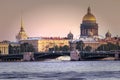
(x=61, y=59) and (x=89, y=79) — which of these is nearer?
(x=89, y=79)

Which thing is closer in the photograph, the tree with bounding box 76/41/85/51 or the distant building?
the distant building

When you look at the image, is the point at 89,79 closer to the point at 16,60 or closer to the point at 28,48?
the point at 16,60

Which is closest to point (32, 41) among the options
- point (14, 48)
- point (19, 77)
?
point (14, 48)

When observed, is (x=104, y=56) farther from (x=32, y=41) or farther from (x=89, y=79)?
(x=32, y=41)

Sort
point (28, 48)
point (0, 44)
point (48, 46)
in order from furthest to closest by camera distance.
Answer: point (48, 46) → point (0, 44) → point (28, 48)

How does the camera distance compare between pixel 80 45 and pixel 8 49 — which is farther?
pixel 80 45

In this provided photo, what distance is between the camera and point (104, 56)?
124500 millimetres

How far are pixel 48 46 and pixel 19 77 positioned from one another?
12832cm

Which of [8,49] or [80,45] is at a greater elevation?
[80,45]

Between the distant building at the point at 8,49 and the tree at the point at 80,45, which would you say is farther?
the tree at the point at 80,45

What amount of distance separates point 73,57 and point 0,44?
58439mm

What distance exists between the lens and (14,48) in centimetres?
17262

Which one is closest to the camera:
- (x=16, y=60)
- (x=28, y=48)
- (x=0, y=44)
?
(x=16, y=60)

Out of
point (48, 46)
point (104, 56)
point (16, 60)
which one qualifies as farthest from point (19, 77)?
point (48, 46)
